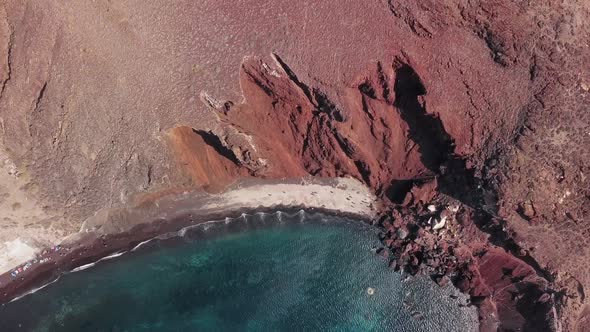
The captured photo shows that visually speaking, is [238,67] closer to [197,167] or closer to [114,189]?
[197,167]

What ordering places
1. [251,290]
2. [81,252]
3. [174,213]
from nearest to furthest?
[81,252] < [251,290] < [174,213]

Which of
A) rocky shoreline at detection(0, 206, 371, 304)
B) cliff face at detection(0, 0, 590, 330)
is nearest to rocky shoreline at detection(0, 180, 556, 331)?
rocky shoreline at detection(0, 206, 371, 304)

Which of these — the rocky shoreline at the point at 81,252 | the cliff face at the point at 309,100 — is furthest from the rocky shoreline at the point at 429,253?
the cliff face at the point at 309,100

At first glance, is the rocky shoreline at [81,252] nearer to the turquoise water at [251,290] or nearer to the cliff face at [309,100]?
the turquoise water at [251,290]

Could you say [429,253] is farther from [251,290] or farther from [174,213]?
[174,213]

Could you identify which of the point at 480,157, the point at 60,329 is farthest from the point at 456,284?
the point at 60,329

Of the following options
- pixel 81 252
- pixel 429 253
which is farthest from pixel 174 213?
pixel 429 253
